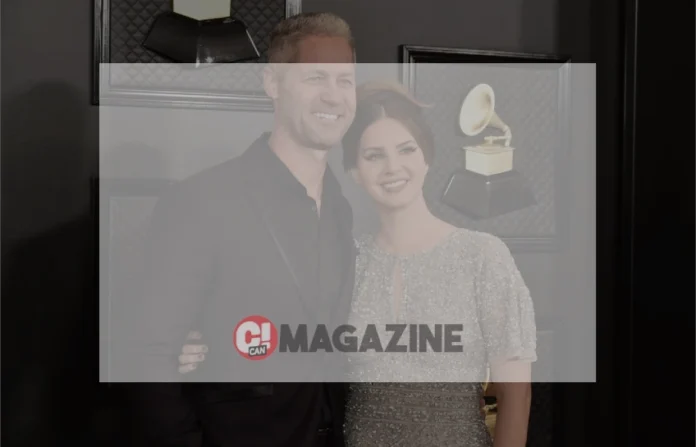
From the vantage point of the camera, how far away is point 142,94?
4.53ft

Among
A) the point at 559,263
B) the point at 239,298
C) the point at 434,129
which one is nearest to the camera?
the point at 239,298

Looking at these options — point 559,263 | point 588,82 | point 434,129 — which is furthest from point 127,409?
point 588,82

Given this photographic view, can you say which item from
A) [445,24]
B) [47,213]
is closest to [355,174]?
[445,24]

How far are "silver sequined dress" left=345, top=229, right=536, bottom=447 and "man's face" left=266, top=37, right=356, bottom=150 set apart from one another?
22 centimetres

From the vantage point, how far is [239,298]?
134 centimetres

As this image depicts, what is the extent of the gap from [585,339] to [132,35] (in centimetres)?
112

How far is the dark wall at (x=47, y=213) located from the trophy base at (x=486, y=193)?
69 cm

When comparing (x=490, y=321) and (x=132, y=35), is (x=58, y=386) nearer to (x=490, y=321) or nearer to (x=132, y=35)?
(x=132, y=35)

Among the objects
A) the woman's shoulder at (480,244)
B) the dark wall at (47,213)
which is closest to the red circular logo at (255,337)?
the dark wall at (47,213)

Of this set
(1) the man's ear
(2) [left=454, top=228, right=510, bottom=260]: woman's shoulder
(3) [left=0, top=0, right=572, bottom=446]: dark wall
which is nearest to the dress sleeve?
(2) [left=454, top=228, right=510, bottom=260]: woman's shoulder

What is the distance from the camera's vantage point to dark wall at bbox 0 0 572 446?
1.34 m

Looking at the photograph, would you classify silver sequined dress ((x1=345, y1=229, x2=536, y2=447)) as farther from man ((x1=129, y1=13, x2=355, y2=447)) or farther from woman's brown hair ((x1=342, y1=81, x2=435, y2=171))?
woman's brown hair ((x1=342, y1=81, x2=435, y2=171))

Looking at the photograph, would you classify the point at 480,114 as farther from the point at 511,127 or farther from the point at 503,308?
the point at 503,308

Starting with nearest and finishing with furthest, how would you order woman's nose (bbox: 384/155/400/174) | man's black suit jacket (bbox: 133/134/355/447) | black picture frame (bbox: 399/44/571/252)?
man's black suit jacket (bbox: 133/134/355/447) < woman's nose (bbox: 384/155/400/174) < black picture frame (bbox: 399/44/571/252)
